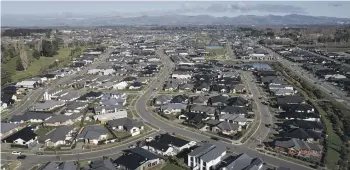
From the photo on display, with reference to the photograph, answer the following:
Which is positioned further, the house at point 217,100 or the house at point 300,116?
the house at point 217,100

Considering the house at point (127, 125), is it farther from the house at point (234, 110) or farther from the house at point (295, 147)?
the house at point (295, 147)

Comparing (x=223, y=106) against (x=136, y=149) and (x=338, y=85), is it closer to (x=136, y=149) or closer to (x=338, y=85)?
(x=136, y=149)

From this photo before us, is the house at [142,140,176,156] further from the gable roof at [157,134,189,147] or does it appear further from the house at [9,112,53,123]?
the house at [9,112,53,123]

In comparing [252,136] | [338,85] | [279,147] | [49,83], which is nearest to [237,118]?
[252,136]

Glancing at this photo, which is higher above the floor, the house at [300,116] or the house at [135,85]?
the house at [135,85]

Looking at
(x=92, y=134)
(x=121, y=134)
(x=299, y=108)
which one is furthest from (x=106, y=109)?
(x=299, y=108)

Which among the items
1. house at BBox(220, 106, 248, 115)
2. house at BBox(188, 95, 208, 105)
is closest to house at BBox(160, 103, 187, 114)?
house at BBox(188, 95, 208, 105)

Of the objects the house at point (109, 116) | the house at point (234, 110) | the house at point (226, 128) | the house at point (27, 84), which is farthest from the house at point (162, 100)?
the house at point (27, 84)
